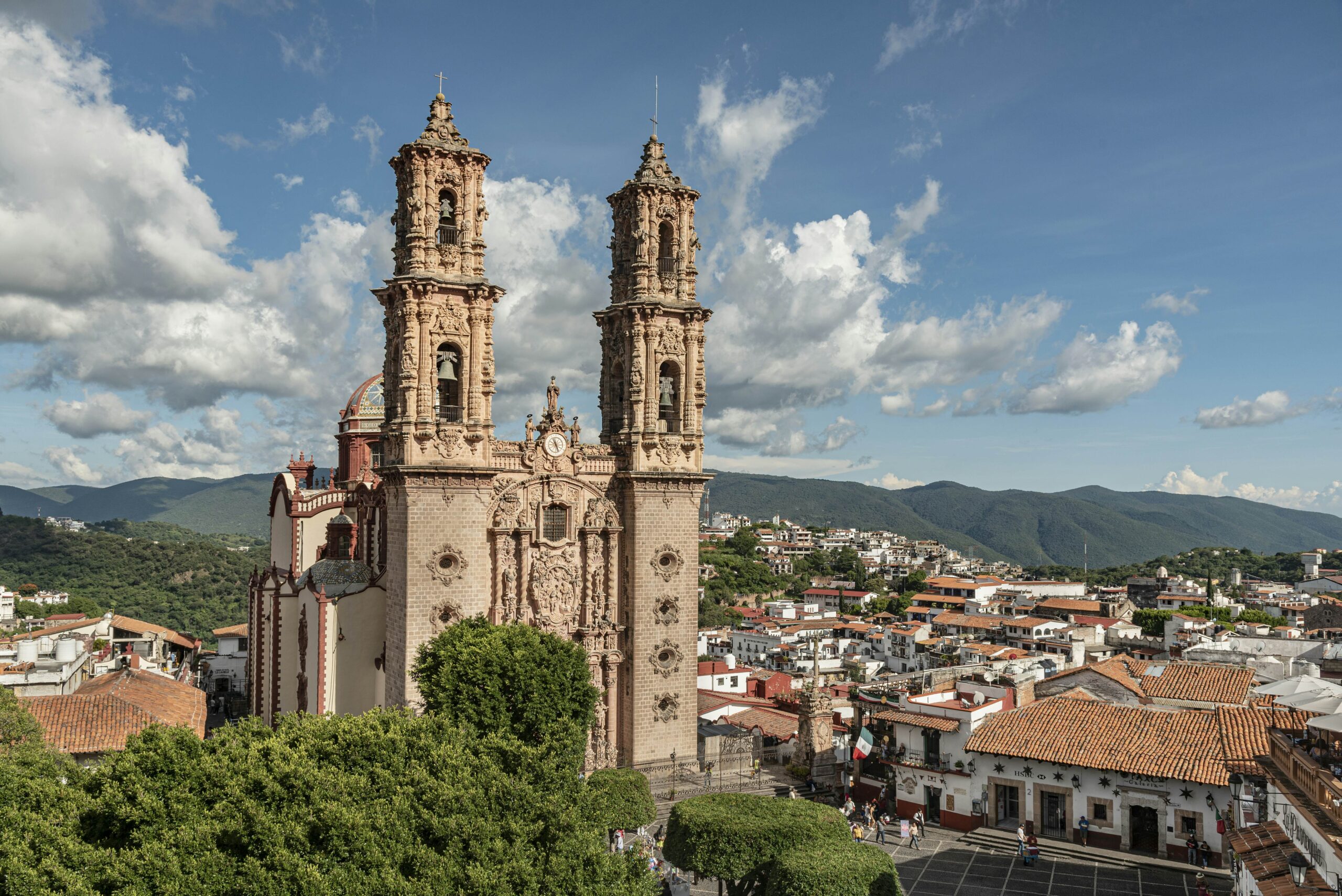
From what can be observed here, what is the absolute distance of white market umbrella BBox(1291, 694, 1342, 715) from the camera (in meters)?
16.2

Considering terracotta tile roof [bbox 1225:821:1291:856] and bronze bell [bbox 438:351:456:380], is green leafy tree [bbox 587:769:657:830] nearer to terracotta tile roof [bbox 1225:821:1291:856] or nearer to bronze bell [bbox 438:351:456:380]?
terracotta tile roof [bbox 1225:821:1291:856]

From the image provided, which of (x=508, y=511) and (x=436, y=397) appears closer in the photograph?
(x=436, y=397)

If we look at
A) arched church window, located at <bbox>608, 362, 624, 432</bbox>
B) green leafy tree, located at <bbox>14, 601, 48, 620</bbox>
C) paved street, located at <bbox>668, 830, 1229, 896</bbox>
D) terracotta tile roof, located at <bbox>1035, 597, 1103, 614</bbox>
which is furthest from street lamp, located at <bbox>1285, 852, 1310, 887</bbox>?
terracotta tile roof, located at <bbox>1035, 597, 1103, 614</bbox>

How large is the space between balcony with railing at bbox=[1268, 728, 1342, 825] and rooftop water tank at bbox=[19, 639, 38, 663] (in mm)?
43894

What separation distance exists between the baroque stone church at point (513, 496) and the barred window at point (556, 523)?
0.06 m

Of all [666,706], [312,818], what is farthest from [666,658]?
[312,818]

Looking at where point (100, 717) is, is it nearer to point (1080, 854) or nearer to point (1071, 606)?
point (1080, 854)

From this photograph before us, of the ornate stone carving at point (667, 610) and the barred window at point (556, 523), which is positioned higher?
the barred window at point (556, 523)

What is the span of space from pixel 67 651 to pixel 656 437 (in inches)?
1033

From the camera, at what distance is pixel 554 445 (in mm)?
34500

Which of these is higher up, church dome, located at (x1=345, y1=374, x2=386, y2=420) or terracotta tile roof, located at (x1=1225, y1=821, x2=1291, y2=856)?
church dome, located at (x1=345, y1=374, x2=386, y2=420)

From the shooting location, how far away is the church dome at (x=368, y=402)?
50.6 m

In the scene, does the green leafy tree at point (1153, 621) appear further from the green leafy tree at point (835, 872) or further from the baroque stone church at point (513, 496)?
the green leafy tree at point (835, 872)

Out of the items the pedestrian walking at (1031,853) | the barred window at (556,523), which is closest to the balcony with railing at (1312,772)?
the pedestrian walking at (1031,853)
